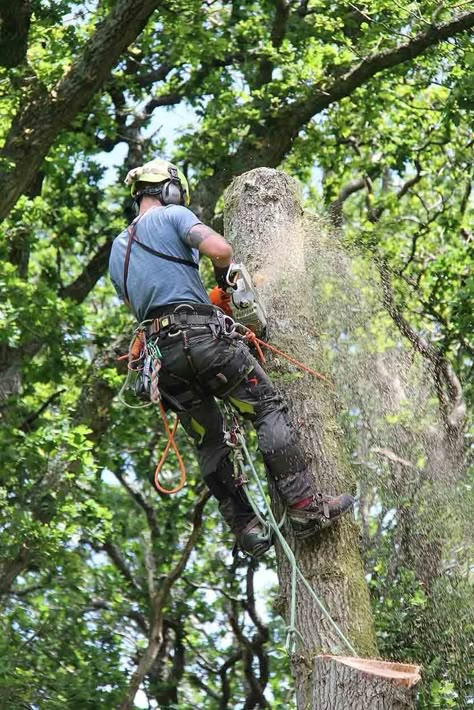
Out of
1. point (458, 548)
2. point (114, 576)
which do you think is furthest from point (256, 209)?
point (114, 576)

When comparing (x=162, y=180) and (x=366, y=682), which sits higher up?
(x=162, y=180)

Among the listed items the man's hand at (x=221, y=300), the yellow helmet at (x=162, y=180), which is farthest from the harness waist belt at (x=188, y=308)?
the yellow helmet at (x=162, y=180)

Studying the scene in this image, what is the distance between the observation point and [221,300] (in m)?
5.27

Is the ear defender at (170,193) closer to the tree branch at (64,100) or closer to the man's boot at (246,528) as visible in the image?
the man's boot at (246,528)

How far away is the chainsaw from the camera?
A: 491 centimetres

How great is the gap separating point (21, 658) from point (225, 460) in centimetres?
497

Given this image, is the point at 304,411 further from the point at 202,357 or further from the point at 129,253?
the point at 129,253

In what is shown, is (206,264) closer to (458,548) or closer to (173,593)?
(173,593)

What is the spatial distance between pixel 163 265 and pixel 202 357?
502 millimetres

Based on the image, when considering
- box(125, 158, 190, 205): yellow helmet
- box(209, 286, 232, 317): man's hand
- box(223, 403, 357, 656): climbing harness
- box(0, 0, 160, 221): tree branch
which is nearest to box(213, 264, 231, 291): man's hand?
box(209, 286, 232, 317): man's hand

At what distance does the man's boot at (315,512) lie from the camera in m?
4.48

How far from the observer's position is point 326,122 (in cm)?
1110

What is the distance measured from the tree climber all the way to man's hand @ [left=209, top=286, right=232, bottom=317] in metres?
0.14

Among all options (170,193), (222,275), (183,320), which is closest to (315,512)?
(183,320)
